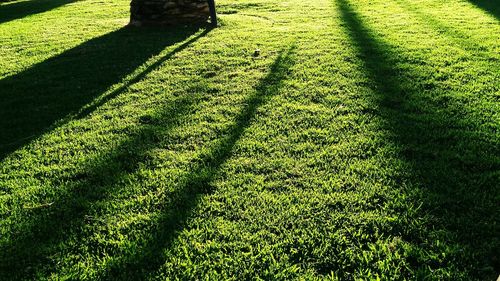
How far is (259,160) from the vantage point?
10.1 feet

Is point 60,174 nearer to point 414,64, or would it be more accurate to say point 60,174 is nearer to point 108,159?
point 108,159

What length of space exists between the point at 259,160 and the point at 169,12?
5180mm

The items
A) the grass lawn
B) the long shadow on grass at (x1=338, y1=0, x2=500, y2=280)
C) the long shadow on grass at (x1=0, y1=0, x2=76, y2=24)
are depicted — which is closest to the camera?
the long shadow on grass at (x1=338, y1=0, x2=500, y2=280)

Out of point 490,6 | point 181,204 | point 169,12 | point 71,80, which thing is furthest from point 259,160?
point 490,6

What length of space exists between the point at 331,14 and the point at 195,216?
611cm

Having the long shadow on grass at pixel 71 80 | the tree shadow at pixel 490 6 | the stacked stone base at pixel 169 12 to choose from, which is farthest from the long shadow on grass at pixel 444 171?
the stacked stone base at pixel 169 12

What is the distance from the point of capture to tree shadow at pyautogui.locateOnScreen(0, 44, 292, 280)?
226cm

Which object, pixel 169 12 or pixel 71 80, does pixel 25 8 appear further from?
pixel 71 80

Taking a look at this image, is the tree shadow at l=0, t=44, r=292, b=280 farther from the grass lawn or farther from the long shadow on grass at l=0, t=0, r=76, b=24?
the long shadow on grass at l=0, t=0, r=76, b=24

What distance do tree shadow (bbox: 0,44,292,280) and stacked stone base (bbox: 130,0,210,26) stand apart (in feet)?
13.3

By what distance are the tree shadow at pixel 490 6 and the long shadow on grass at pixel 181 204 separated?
16.4 ft

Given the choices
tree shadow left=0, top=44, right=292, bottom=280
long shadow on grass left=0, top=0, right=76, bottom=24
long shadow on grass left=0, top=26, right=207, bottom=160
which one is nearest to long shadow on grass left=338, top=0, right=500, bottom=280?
tree shadow left=0, top=44, right=292, bottom=280

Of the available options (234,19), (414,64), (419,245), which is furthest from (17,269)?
(234,19)

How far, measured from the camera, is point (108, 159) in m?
3.24
